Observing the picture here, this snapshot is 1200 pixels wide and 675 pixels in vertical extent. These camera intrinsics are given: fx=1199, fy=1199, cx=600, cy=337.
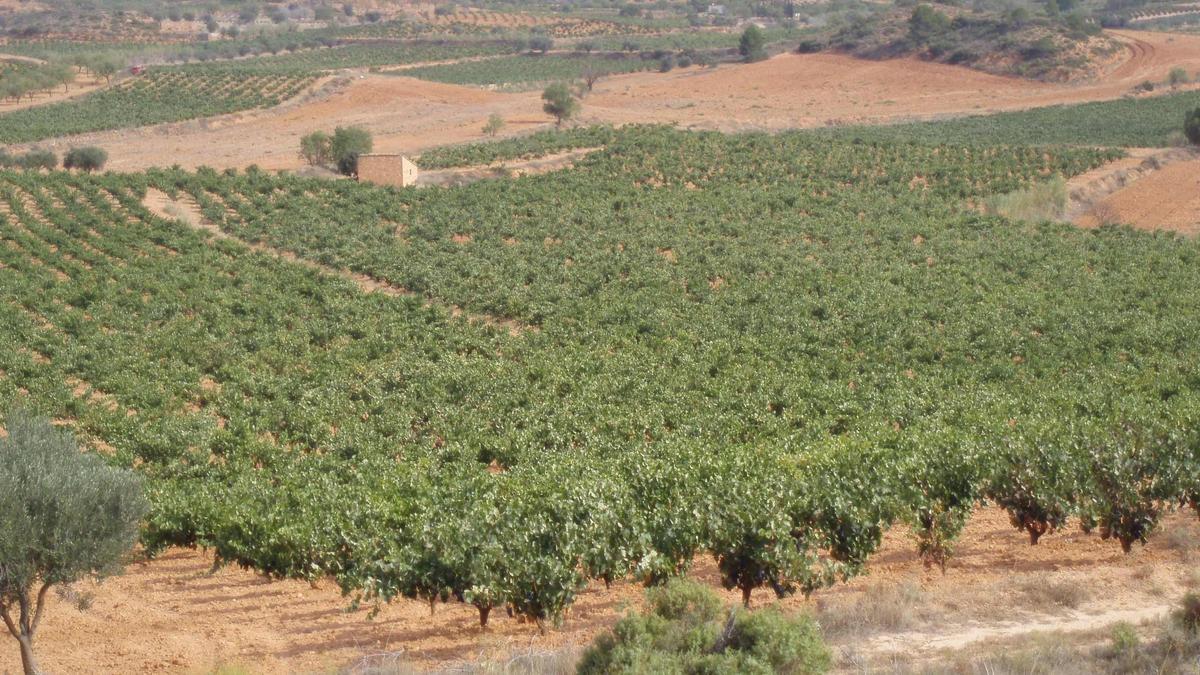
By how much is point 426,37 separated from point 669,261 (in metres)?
90.7

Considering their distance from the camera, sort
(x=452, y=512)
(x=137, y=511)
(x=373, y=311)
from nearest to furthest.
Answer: (x=137, y=511) → (x=452, y=512) → (x=373, y=311)

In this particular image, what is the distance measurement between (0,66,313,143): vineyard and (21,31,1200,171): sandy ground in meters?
1.97

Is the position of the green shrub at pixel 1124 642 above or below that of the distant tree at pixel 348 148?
above

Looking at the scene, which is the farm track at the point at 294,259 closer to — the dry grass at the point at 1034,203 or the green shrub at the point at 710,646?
the green shrub at the point at 710,646

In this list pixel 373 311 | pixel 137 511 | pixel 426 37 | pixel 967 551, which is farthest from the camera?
pixel 426 37

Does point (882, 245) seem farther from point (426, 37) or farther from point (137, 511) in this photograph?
point (426, 37)

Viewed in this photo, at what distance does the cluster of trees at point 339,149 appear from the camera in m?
49.8

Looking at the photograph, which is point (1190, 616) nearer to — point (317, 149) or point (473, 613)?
point (473, 613)

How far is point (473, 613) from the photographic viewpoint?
1544 cm

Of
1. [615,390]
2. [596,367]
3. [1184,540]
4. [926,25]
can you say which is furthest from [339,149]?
[926,25]

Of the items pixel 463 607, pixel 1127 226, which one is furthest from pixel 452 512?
pixel 1127 226

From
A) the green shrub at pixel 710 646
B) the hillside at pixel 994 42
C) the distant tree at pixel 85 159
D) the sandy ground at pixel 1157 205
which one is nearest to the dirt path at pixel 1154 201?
the sandy ground at pixel 1157 205

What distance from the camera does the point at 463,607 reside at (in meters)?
15.7

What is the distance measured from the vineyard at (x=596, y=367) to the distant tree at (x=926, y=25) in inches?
1932
